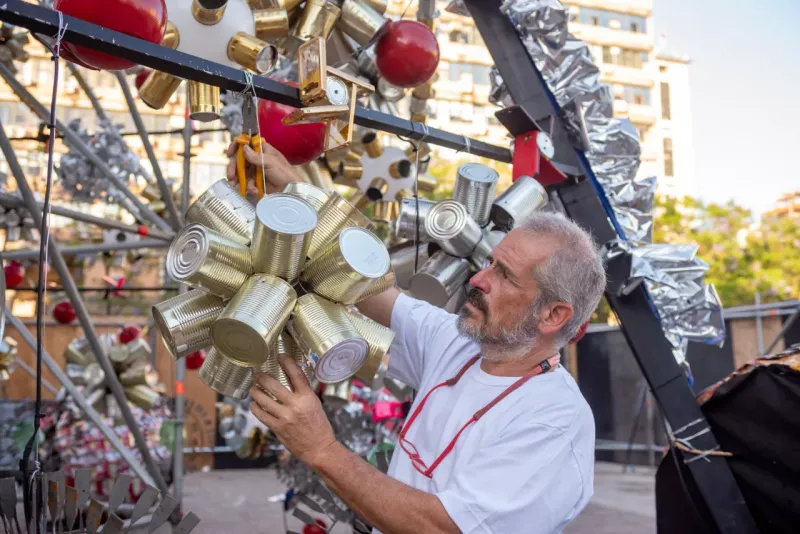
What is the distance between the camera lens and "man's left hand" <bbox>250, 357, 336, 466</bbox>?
4.74 ft

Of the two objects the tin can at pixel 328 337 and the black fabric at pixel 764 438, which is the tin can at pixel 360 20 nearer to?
the tin can at pixel 328 337

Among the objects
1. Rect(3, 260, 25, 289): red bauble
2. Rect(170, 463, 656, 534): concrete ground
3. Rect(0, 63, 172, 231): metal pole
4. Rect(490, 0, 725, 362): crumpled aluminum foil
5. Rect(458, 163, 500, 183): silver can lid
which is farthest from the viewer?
Rect(3, 260, 25, 289): red bauble

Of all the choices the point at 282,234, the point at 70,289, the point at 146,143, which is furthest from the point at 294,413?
the point at 146,143

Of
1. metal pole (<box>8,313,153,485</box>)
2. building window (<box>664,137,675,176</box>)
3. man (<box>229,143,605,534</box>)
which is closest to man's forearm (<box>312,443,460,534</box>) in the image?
man (<box>229,143,605,534</box>)

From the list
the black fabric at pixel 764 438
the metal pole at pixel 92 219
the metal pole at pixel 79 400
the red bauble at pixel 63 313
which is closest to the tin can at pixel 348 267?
→ the black fabric at pixel 764 438

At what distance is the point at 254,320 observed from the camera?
127 centimetres

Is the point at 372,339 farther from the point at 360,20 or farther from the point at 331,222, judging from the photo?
the point at 360,20

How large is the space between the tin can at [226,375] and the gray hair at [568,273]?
2.26 feet

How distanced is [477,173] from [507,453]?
1111mm

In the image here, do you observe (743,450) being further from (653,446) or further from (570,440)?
(653,446)

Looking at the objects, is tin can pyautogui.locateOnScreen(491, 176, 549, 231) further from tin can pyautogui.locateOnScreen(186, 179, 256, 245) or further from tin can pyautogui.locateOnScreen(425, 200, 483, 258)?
tin can pyautogui.locateOnScreen(186, 179, 256, 245)

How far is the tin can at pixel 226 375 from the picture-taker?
145cm

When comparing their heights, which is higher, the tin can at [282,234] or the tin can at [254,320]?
the tin can at [282,234]

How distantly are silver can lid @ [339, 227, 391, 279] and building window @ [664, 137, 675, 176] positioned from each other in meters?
39.2
